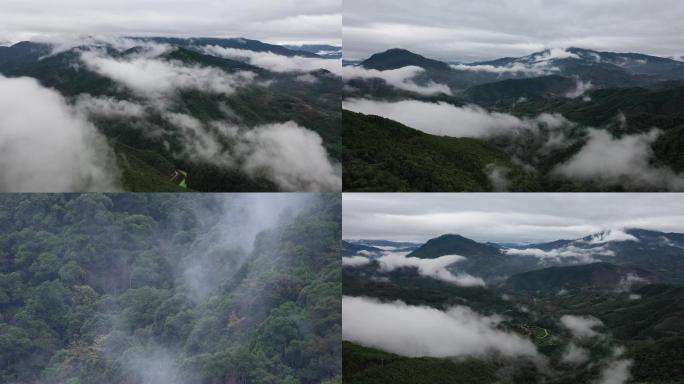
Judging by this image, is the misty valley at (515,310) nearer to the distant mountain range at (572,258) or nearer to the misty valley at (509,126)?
the distant mountain range at (572,258)

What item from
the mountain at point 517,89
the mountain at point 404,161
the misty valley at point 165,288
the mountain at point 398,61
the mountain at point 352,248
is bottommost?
the misty valley at point 165,288

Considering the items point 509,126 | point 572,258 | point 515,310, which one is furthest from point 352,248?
point 572,258

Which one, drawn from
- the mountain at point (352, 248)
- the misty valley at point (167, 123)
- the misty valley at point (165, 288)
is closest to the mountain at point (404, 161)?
the misty valley at point (167, 123)

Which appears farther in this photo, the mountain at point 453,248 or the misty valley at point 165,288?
the misty valley at point 165,288

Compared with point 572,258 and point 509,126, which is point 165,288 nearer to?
point 509,126

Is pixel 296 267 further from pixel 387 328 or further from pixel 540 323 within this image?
pixel 540 323

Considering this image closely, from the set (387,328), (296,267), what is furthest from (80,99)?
(387,328)

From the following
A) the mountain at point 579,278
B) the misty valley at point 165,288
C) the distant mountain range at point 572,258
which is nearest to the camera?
the distant mountain range at point 572,258
